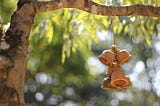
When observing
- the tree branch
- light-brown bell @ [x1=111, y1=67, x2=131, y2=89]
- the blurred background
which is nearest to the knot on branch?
the tree branch

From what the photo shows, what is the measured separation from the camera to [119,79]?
65.8 inches

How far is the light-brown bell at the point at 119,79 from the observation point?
1681 millimetres

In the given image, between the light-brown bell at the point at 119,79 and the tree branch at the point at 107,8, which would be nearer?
the tree branch at the point at 107,8

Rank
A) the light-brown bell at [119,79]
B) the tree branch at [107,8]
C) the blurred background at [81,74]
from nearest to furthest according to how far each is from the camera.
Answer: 1. the tree branch at [107,8]
2. the light-brown bell at [119,79]
3. the blurred background at [81,74]

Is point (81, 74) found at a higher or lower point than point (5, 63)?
lower

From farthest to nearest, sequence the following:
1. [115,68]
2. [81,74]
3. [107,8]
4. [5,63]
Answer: [81,74] < [115,68] < [107,8] < [5,63]

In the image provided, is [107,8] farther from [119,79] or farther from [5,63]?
[5,63]

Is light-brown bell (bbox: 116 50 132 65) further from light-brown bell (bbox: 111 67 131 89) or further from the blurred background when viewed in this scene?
the blurred background

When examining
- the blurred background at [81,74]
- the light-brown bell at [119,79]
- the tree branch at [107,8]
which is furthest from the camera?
the blurred background at [81,74]

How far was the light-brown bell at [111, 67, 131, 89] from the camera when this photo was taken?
1681 millimetres

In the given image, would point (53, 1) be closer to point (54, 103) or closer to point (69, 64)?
point (69, 64)

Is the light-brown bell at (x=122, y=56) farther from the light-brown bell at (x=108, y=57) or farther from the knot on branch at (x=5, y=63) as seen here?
the knot on branch at (x=5, y=63)

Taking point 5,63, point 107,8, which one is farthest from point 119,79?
point 5,63

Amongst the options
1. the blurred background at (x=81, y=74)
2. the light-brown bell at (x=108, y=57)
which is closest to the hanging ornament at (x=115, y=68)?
the light-brown bell at (x=108, y=57)
